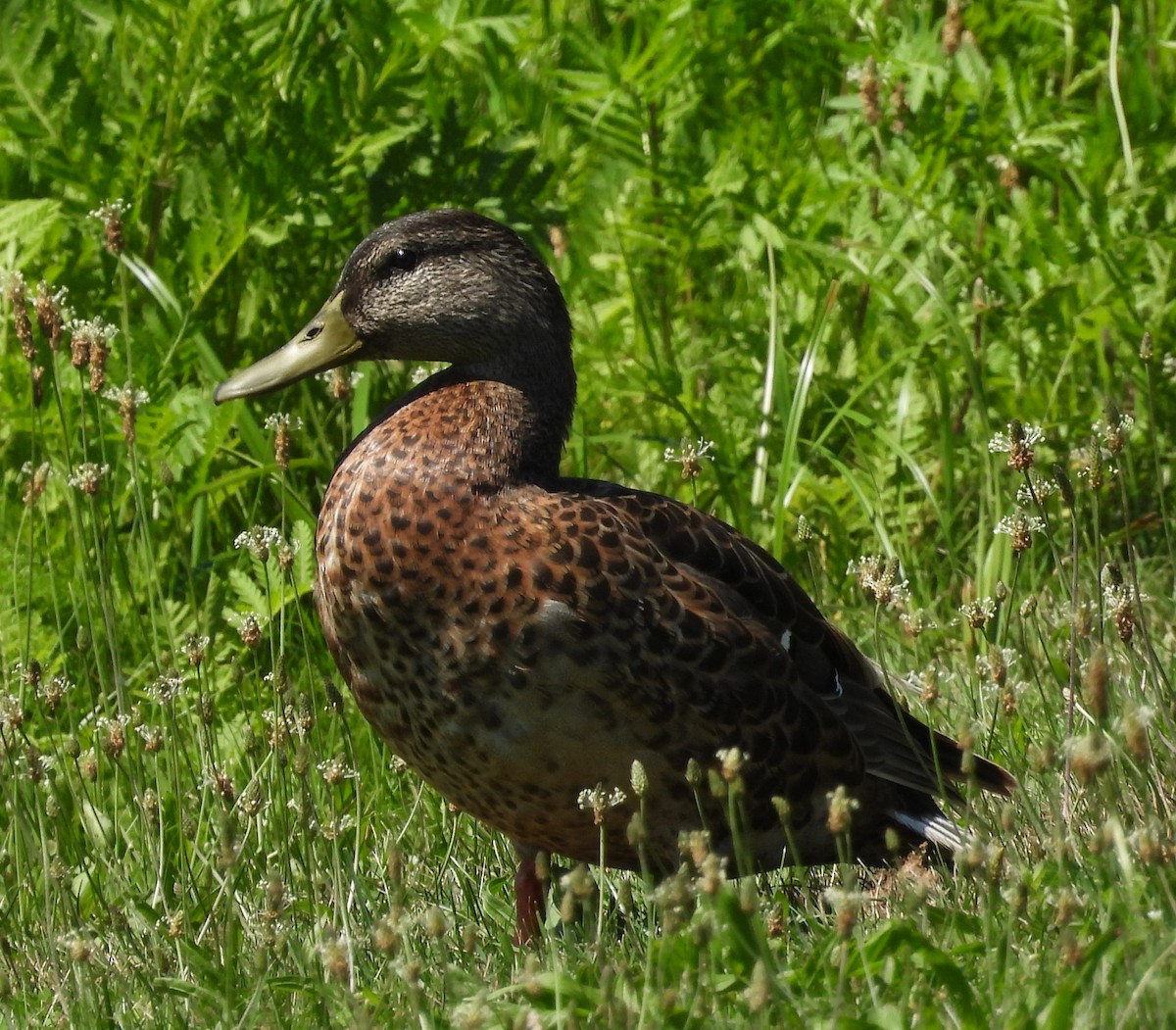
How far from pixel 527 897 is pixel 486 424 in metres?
0.83

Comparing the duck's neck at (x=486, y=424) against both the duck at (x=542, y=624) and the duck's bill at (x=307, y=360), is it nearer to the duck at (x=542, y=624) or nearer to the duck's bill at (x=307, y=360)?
the duck at (x=542, y=624)

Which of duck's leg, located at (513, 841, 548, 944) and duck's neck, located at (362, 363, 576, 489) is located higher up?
duck's neck, located at (362, 363, 576, 489)

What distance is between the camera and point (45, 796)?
12.2 feet

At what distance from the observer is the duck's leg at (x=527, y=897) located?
326cm

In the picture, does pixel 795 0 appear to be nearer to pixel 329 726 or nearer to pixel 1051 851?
pixel 329 726

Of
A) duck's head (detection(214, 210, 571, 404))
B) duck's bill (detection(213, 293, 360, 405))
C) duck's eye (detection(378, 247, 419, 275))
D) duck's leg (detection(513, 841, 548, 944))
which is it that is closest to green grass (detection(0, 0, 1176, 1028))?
duck's leg (detection(513, 841, 548, 944))

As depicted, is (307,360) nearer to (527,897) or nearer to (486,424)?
(486,424)

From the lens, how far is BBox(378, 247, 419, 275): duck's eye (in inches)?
144

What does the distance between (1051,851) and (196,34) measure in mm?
3052

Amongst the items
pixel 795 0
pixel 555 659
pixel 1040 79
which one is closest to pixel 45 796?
pixel 555 659

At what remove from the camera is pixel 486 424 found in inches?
134

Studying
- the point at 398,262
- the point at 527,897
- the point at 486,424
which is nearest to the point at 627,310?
the point at 398,262

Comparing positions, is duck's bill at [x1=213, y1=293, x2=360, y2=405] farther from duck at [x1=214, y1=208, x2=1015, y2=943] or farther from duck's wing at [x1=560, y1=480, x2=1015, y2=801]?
duck's wing at [x1=560, y1=480, x2=1015, y2=801]

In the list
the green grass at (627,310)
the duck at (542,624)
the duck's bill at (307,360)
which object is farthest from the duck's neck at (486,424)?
the green grass at (627,310)
